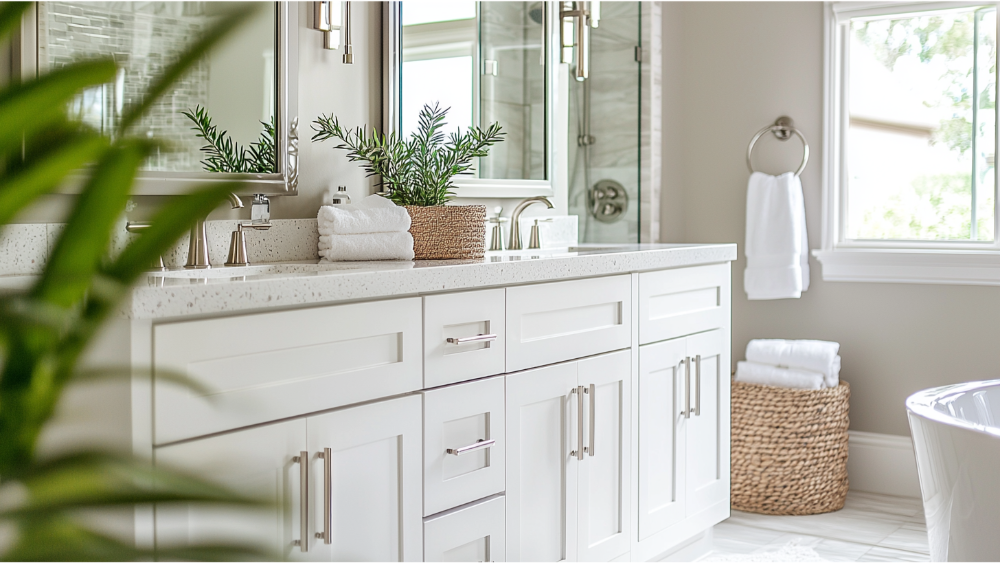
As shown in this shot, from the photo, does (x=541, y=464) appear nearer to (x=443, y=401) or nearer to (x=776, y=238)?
(x=443, y=401)

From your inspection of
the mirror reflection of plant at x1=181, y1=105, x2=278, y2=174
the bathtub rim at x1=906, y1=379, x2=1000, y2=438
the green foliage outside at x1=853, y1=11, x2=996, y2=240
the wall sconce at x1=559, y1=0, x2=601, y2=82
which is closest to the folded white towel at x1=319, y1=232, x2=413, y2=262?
the mirror reflection of plant at x1=181, y1=105, x2=278, y2=174

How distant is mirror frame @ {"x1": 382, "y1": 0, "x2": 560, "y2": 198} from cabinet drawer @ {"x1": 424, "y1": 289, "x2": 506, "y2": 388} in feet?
2.40

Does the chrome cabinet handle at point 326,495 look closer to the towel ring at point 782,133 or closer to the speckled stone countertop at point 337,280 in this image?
the speckled stone countertop at point 337,280

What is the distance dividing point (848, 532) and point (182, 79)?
2417 mm

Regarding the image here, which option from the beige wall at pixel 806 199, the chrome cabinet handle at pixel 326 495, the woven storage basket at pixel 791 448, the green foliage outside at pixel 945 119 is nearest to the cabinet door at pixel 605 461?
the chrome cabinet handle at pixel 326 495

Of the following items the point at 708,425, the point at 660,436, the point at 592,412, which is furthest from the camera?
the point at 708,425

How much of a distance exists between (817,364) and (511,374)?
1601 millimetres

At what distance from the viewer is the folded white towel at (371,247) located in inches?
79.0

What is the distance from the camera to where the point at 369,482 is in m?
1.57

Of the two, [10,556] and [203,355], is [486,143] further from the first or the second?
[10,556]

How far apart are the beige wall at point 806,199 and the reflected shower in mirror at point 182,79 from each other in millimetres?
1956

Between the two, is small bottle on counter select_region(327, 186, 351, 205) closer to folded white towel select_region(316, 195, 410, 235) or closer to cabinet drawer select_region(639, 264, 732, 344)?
folded white towel select_region(316, 195, 410, 235)

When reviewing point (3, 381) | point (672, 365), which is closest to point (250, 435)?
point (3, 381)

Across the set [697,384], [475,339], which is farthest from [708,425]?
[475,339]
